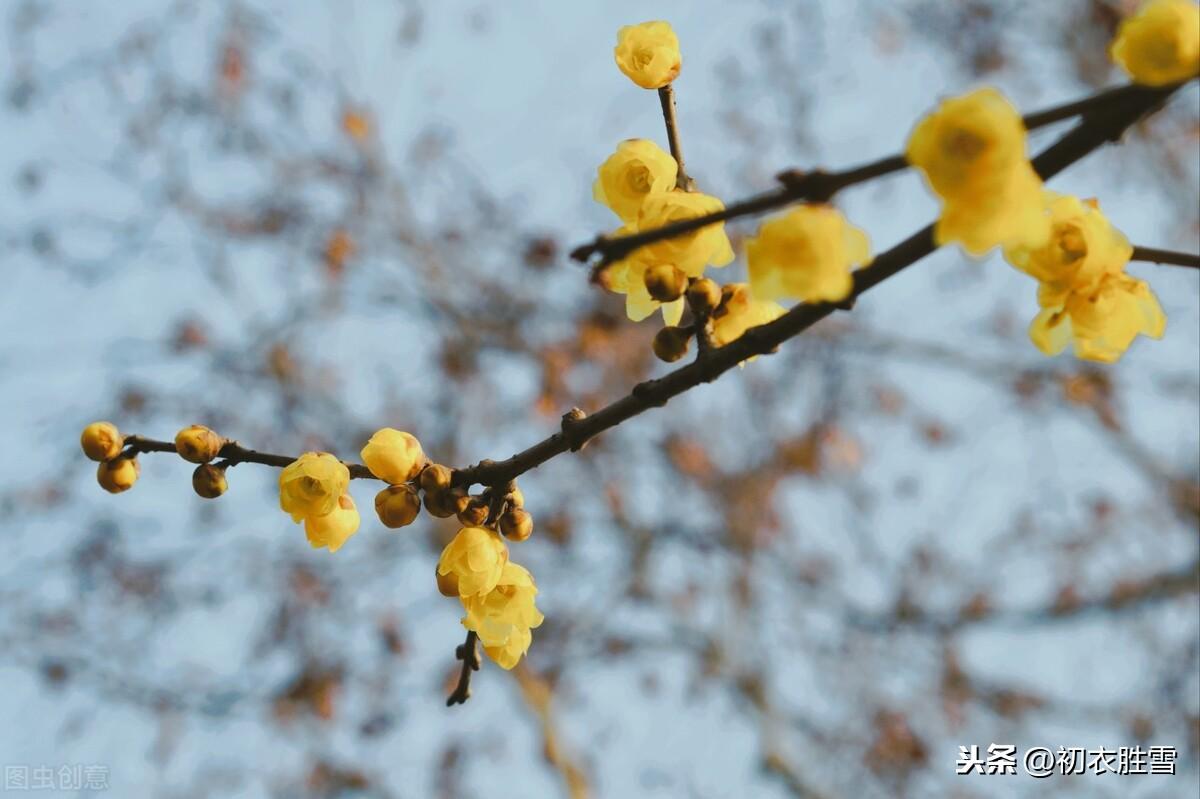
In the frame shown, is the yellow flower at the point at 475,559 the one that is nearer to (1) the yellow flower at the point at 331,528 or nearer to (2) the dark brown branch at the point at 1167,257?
(1) the yellow flower at the point at 331,528

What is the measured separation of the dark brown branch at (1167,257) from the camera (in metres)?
1.04

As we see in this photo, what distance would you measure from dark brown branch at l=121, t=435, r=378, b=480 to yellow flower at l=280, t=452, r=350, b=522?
17 millimetres

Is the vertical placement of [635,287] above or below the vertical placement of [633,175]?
below

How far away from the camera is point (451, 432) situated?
785 centimetres

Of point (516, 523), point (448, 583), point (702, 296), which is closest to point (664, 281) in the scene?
point (702, 296)

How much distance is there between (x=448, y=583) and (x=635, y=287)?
0.49 meters

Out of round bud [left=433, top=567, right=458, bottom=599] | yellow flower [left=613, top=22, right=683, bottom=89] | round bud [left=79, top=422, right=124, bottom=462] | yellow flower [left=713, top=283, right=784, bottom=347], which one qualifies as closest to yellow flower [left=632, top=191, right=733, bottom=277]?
yellow flower [left=713, top=283, right=784, bottom=347]

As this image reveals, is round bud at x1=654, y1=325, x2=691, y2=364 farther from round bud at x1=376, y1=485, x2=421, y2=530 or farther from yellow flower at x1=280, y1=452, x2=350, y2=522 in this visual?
yellow flower at x1=280, y1=452, x2=350, y2=522

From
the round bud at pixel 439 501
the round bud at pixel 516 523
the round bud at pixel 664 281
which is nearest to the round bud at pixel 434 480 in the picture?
the round bud at pixel 439 501

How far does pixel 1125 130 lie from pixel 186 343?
24.6 ft

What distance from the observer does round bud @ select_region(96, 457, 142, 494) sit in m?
1.47

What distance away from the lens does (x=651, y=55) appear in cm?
142

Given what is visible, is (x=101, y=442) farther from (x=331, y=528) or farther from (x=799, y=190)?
(x=799, y=190)

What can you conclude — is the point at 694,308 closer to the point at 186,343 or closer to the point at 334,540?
the point at 334,540
